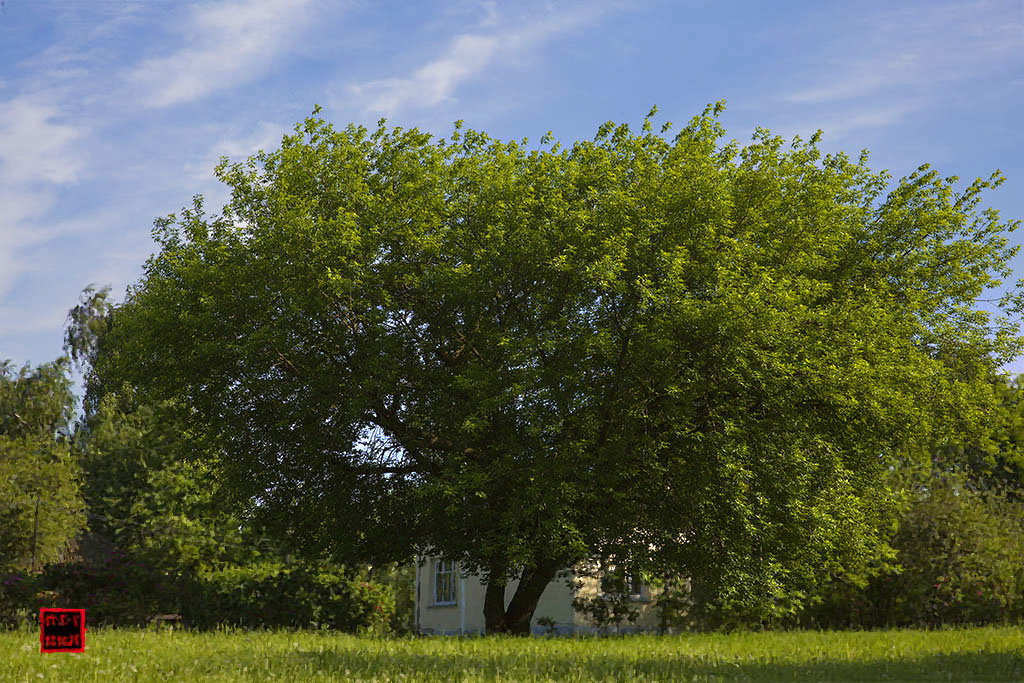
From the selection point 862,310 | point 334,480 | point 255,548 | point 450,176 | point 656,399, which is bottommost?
point 255,548

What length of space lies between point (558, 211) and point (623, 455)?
17.0 feet

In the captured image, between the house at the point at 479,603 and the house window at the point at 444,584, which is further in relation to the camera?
the house window at the point at 444,584

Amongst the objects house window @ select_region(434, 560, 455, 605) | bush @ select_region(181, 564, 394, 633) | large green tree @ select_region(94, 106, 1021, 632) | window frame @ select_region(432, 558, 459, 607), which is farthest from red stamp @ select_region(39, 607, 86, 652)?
house window @ select_region(434, 560, 455, 605)

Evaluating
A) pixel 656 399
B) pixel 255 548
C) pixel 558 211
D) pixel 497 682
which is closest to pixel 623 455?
pixel 656 399

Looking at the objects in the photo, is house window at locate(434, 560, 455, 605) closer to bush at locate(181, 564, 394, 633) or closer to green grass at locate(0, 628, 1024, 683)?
bush at locate(181, 564, 394, 633)

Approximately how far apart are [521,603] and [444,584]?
12.6m

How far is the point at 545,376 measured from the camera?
1992cm

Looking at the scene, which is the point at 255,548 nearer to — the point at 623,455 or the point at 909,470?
the point at 623,455

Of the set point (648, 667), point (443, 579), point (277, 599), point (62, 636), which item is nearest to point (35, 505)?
point (277, 599)

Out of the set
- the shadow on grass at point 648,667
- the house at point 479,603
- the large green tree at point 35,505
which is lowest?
the house at point 479,603

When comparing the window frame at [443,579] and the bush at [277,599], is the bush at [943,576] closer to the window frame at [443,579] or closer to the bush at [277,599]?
the window frame at [443,579]

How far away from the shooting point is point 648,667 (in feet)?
43.6

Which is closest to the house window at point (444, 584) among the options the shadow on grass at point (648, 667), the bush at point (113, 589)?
the bush at point (113, 589)

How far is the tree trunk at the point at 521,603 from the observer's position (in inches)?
949
